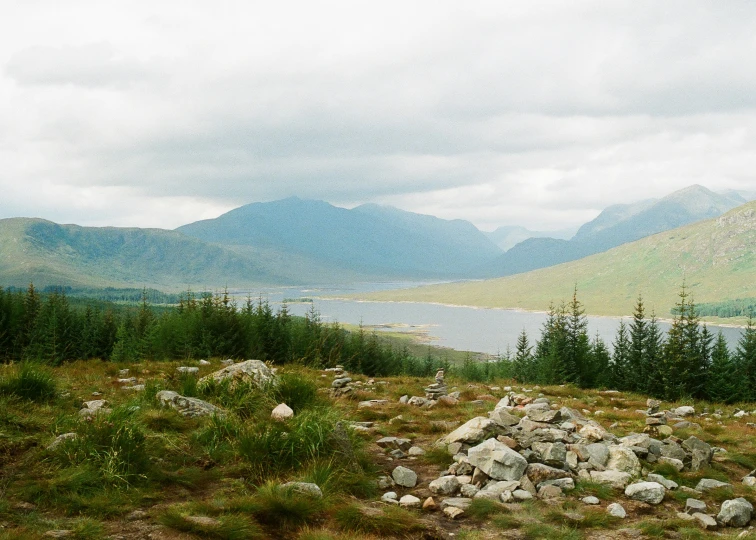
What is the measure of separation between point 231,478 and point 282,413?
6.16 feet

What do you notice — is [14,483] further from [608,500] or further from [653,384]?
[653,384]

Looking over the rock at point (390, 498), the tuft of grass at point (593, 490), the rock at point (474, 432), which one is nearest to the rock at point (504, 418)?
the rock at point (474, 432)

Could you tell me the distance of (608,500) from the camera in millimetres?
8648

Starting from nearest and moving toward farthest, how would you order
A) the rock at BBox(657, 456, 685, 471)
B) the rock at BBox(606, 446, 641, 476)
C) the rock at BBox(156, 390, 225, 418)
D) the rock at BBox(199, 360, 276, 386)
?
the rock at BBox(606, 446, 641, 476) < the rock at BBox(657, 456, 685, 471) < the rock at BBox(156, 390, 225, 418) < the rock at BBox(199, 360, 276, 386)

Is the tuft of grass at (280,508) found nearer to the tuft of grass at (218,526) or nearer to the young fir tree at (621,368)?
the tuft of grass at (218,526)

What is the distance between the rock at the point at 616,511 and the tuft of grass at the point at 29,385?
10.8 metres

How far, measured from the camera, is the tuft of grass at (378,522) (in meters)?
6.83

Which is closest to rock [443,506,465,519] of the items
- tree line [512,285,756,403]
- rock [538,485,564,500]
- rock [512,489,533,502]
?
rock [512,489,533,502]

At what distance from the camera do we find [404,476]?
29.5ft

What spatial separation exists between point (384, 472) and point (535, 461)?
2812mm

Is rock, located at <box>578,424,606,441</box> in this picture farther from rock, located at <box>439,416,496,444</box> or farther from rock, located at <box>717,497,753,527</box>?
rock, located at <box>717,497,753,527</box>

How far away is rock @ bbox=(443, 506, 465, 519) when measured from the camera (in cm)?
771

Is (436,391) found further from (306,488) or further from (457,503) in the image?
(306,488)

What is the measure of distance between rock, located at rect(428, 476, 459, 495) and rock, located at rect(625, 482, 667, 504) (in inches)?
115
